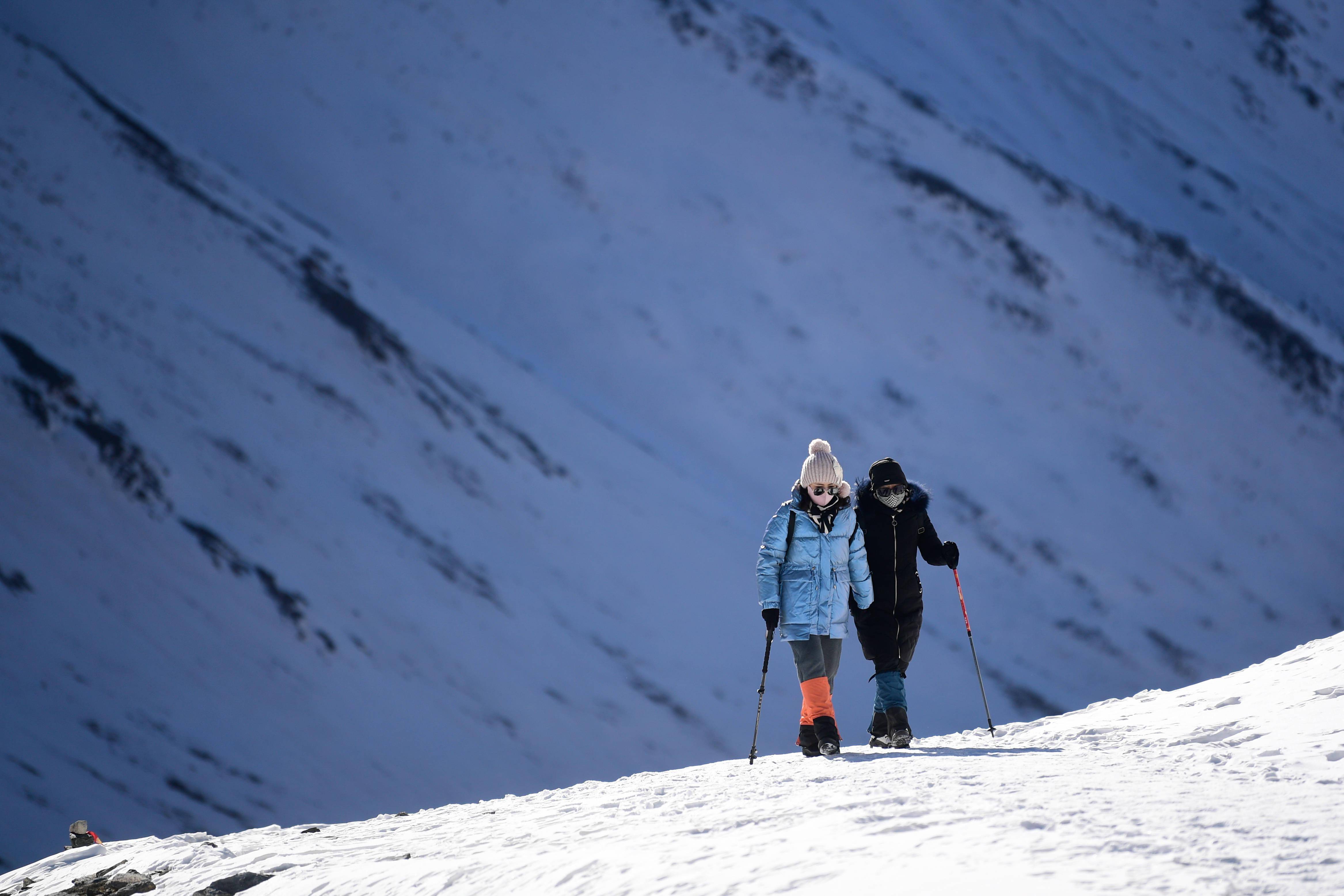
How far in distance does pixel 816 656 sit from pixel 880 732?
646mm

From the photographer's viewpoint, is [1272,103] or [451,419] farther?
[1272,103]

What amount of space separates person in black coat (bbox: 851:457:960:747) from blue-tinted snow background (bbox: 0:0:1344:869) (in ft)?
17.9

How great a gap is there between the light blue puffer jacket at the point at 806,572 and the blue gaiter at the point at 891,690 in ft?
1.09

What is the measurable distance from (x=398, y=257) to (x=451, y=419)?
261 centimetres

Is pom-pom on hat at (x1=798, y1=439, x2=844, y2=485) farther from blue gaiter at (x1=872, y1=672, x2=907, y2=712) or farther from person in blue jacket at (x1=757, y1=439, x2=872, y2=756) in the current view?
blue gaiter at (x1=872, y1=672, x2=907, y2=712)

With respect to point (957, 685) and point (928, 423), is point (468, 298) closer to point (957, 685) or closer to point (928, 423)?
point (928, 423)

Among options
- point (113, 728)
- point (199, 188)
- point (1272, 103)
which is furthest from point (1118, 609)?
point (199, 188)

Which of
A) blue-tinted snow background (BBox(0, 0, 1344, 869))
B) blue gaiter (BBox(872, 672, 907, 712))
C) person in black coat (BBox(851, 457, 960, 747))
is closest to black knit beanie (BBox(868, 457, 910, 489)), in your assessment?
person in black coat (BBox(851, 457, 960, 747))

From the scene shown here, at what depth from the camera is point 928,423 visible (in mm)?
11703

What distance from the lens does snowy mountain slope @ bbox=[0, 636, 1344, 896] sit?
2371mm

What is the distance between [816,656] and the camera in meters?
4.45

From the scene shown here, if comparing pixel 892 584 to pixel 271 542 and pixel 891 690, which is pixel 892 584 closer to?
pixel 891 690

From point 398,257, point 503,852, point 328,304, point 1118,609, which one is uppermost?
point 398,257

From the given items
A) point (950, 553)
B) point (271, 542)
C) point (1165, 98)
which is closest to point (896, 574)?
point (950, 553)
